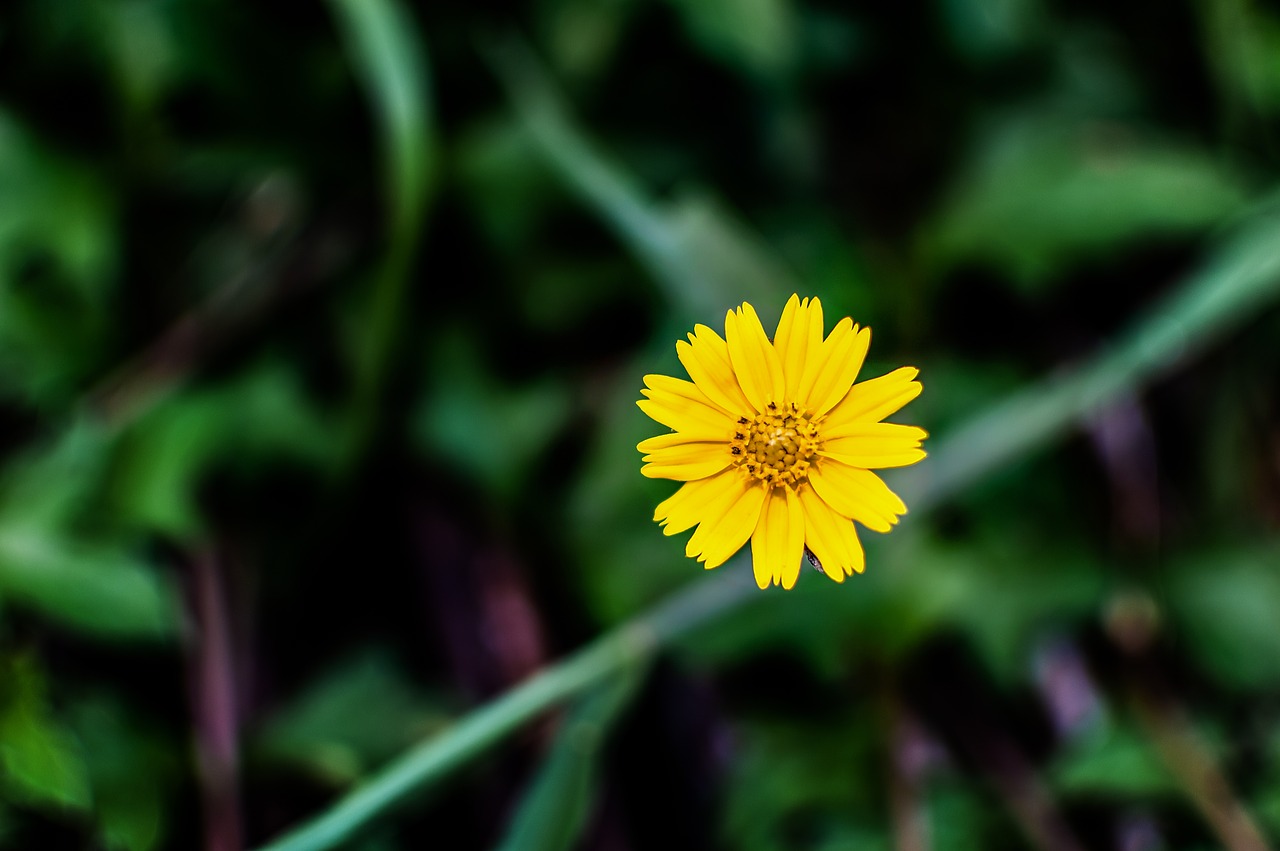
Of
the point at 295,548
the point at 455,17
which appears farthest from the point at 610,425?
the point at 455,17

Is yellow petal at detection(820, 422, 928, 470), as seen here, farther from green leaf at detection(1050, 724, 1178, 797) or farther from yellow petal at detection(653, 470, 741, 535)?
green leaf at detection(1050, 724, 1178, 797)

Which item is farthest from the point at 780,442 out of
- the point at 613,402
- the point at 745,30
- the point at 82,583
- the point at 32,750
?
the point at 82,583

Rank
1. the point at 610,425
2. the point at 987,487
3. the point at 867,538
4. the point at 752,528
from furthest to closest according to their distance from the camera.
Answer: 1. the point at 987,487
2. the point at 610,425
3. the point at 867,538
4. the point at 752,528

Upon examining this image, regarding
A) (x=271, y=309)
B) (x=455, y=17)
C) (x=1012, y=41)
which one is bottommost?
(x=1012, y=41)

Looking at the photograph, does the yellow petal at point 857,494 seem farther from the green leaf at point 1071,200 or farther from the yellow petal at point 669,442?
the green leaf at point 1071,200

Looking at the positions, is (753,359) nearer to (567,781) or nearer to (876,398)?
(876,398)

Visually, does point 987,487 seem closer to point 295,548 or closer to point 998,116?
point 998,116
